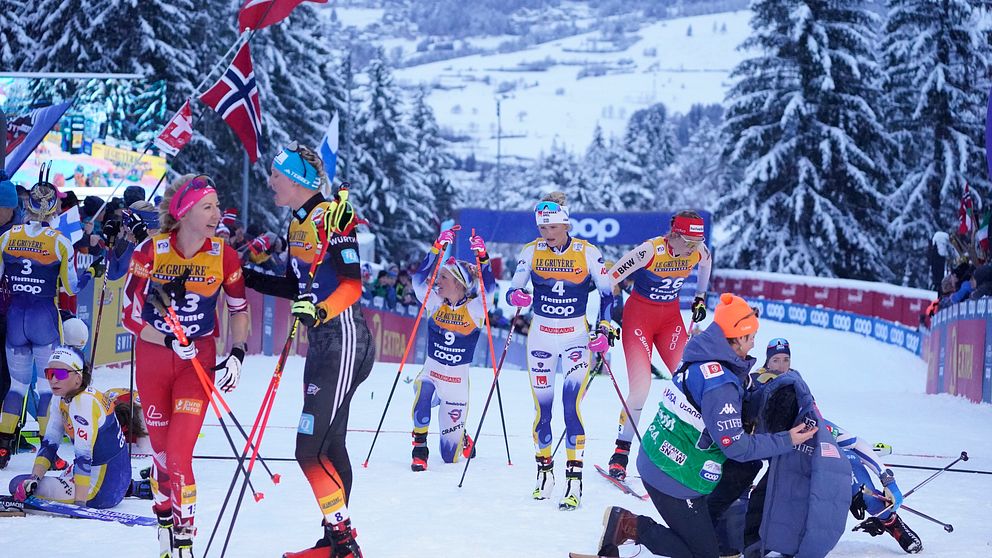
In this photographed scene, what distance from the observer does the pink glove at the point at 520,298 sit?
8961 mm

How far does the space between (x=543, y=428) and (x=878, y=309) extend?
2324 cm

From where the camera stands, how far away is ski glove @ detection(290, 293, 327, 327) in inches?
232

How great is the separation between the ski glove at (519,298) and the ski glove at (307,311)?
3.08 metres

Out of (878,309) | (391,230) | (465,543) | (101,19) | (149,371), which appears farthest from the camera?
(391,230)

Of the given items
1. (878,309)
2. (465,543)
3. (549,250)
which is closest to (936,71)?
(878,309)

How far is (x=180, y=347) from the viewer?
5.97m

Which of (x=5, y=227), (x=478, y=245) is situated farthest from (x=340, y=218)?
(x=5, y=227)

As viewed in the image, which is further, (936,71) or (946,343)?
(936,71)

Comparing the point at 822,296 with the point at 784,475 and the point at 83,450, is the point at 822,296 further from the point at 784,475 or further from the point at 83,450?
the point at 83,450

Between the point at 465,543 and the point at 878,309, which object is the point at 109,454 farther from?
the point at 878,309

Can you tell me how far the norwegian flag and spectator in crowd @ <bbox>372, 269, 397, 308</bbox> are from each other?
7.55 metres

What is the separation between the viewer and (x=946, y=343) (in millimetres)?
16625

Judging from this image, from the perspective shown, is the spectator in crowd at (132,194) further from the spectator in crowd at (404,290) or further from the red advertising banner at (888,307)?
the red advertising banner at (888,307)

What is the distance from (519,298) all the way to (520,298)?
0.04 feet
